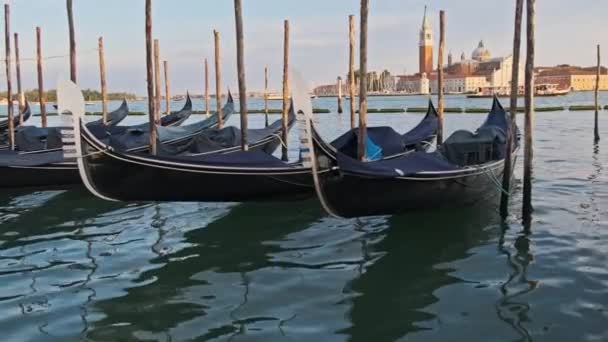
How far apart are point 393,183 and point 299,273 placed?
1.34 metres

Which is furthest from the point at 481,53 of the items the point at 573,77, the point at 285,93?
the point at 285,93

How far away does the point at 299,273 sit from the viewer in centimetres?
493

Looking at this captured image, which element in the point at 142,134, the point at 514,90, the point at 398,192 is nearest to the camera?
the point at 398,192

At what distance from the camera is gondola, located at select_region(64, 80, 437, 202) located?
5.93 metres

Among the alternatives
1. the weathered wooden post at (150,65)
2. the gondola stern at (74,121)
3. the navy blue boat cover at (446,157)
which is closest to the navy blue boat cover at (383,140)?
the navy blue boat cover at (446,157)

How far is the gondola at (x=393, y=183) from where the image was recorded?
5391 mm

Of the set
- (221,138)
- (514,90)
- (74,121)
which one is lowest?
(221,138)

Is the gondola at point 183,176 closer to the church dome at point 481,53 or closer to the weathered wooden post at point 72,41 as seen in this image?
the weathered wooden post at point 72,41

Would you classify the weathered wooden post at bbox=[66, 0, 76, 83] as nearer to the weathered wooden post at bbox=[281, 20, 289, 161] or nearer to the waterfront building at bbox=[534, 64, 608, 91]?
the weathered wooden post at bbox=[281, 20, 289, 161]

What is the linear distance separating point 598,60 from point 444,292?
1194 centimetres

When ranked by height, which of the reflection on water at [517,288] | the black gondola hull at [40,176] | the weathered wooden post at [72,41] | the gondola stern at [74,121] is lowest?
the reflection on water at [517,288]

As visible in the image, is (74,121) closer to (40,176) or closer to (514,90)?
(40,176)

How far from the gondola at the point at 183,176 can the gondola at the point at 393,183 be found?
48 cm

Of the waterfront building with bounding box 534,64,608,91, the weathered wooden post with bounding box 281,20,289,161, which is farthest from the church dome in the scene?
the weathered wooden post with bounding box 281,20,289,161
